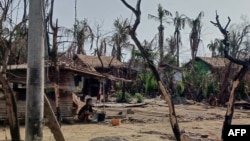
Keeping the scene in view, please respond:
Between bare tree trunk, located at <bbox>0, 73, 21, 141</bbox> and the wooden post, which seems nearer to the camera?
the wooden post

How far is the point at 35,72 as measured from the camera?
22.6 ft

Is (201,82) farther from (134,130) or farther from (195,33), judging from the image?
(134,130)

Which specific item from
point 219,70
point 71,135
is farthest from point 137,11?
point 219,70

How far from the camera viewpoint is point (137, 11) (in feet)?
30.6

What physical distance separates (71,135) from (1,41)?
201 inches

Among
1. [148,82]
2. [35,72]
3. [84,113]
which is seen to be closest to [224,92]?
[148,82]

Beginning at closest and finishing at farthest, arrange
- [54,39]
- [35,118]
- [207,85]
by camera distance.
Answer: [35,118] < [54,39] < [207,85]

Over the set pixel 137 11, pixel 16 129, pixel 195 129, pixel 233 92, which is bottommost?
pixel 195 129

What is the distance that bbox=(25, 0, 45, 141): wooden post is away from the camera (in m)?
6.89

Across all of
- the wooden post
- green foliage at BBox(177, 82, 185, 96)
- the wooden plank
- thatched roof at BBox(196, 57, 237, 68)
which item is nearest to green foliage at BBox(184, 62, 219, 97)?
green foliage at BBox(177, 82, 185, 96)

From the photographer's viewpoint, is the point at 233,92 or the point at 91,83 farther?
the point at 91,83

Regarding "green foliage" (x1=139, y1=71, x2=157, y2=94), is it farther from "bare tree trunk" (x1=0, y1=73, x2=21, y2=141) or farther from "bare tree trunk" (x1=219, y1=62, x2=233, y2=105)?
"bare tree trunk" (x1=0, y1=73, x2=21, y2=141)

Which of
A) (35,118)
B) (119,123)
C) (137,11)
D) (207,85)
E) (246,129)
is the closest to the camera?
(246,129)

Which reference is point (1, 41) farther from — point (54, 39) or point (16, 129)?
point (54, 39)
